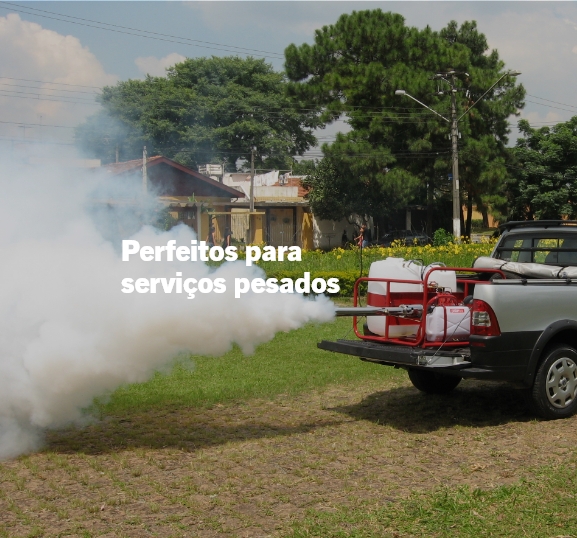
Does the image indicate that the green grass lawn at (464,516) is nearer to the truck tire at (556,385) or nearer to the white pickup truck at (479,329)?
the white pickup truck at (479,329)

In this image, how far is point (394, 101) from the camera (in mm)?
41125

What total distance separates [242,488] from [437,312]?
111 inches

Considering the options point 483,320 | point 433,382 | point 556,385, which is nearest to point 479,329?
point 483,320

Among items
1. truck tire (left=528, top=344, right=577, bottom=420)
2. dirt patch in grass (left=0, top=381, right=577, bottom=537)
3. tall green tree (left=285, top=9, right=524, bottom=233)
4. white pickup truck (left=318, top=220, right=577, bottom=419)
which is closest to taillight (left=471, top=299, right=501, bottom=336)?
white pickup truck (left=318, top=220, right=577, bottom=419)

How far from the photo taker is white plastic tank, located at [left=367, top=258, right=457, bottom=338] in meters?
7.66

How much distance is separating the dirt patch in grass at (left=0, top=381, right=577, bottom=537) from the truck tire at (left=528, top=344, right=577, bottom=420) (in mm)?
154

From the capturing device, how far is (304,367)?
10.9 metres

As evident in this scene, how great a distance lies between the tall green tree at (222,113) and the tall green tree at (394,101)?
9.87 feet

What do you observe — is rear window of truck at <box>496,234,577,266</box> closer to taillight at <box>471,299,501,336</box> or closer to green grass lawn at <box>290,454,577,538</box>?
taillight at <box>471,299,501,336</box>

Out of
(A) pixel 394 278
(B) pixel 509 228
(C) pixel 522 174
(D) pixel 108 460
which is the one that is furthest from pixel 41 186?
(C) pixel 522 174

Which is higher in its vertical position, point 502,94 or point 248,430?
point 502,94

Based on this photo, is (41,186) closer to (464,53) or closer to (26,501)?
(26,501)

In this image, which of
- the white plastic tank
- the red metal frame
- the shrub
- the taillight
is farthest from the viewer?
the shrub

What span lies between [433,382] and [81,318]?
4549 millimetres
